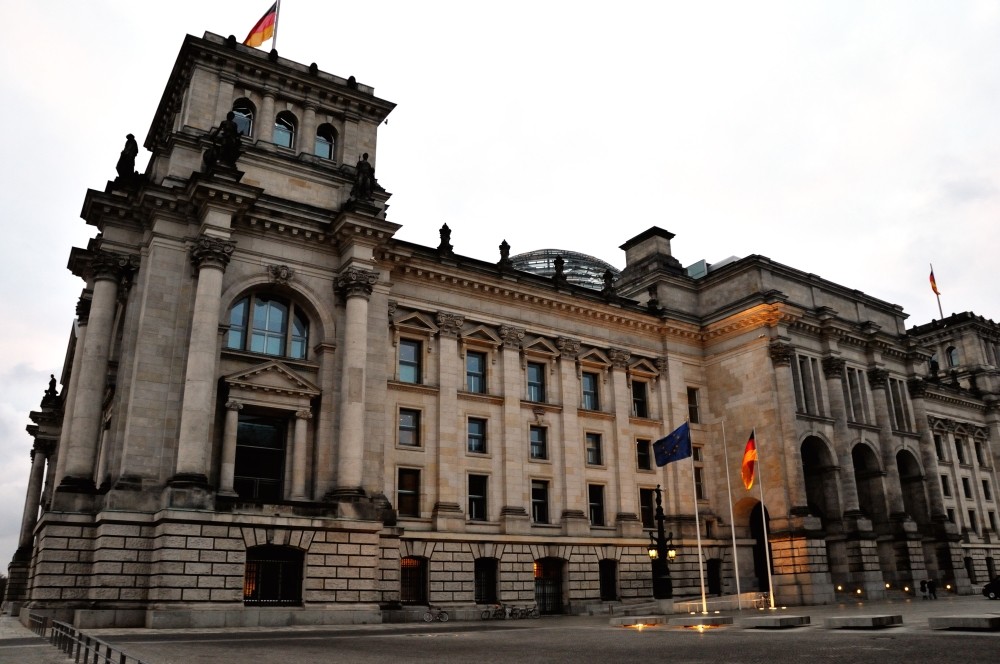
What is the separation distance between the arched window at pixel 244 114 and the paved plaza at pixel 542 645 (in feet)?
75.8

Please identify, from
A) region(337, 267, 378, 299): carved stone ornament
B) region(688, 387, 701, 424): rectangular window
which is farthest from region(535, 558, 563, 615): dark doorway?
region(337, 267, 378, 299): carved stone ornament

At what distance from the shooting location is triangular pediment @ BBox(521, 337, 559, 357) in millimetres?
44219

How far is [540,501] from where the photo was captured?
140 ft

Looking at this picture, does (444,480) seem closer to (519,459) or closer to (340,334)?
(519,459)

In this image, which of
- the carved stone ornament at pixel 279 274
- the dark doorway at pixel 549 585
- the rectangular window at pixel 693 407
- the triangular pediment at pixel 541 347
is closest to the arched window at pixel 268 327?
the carved stone ornament at pixel 279 274

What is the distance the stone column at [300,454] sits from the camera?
3319 centimetres

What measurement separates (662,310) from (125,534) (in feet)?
109

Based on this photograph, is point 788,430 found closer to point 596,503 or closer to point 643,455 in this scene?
point 643,455

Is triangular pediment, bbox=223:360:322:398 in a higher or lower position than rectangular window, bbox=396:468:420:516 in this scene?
higher

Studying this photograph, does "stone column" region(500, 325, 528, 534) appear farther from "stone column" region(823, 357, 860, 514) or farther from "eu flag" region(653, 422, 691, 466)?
"stone column" region(823, 357, 860, 514)

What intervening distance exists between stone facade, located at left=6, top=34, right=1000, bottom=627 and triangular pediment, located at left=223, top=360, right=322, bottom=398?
15 cm

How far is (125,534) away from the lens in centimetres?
2875

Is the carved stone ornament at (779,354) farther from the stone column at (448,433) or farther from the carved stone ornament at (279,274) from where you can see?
the carved stone ornament at (279,274)

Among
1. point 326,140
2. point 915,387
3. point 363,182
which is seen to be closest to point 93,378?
point 363,182
